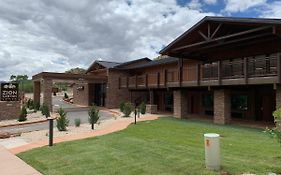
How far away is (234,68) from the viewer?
1889 cm

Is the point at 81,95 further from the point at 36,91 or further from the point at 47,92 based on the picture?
the point at 47,92

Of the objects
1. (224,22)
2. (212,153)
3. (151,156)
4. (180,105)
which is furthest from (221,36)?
(212,153)

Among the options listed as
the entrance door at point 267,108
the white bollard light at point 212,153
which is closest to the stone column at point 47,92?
the entrance door at point 267,108

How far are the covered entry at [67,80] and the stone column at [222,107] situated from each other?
1830cm

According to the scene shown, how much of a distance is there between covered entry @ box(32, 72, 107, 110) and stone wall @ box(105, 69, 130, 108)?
824 mm

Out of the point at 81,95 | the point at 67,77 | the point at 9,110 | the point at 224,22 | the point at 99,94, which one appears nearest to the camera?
the point at 224,22

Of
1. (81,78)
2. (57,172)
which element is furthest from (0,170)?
(81,78)

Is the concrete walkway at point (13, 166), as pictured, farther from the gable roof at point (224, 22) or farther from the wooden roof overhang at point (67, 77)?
the wooden roof overhang at point (67, 77)

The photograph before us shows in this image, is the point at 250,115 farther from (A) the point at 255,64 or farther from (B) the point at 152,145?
(B) the point at 152,145

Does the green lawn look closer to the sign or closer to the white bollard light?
the white bollard light

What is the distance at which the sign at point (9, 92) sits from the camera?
27572mm

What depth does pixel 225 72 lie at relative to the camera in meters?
19.0

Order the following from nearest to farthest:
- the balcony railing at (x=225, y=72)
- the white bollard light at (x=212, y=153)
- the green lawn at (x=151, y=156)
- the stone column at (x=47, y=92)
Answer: the white bollard light at (x=212, y=153) < the green lawn at (x=151, y=156) < the balcony railing at (x=225, y=72) < the stone column at (x=47, y=92)

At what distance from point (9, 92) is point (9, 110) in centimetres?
168
